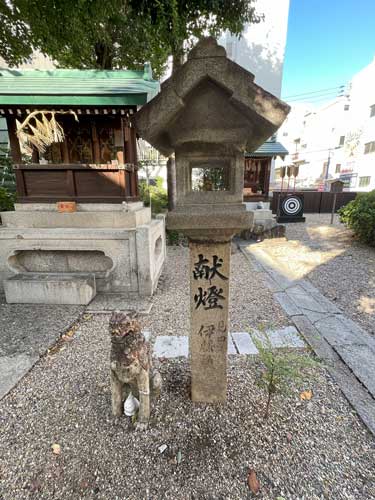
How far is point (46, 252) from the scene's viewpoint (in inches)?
191

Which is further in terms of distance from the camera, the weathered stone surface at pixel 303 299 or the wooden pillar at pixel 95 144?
the wooden pillar at pixel 95 144

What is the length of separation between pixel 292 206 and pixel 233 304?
10.3 meters

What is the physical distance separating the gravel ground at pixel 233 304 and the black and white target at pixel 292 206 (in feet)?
25.4

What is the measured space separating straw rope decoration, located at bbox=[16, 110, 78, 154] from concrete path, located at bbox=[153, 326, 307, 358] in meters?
4.40

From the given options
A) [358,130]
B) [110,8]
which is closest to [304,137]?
[358,130]

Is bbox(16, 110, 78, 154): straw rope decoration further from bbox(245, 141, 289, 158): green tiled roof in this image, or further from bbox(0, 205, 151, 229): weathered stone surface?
bbox(245, 141, 289, 158): green tiled roof

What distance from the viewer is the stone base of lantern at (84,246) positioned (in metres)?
4.67

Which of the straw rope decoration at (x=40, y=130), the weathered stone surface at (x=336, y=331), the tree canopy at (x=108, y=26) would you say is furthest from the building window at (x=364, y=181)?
the straw rope decoration at (x=40, y=130)

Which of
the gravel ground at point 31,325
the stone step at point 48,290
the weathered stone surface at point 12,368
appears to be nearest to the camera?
the weathered stone surface at point 12,368

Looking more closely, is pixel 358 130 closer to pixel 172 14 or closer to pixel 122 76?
pixel 172 14

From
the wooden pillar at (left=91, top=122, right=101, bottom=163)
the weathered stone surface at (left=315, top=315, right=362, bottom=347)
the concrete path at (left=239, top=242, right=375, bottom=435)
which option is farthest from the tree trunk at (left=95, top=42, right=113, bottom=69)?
the weathered stone surface at (left=315, top=315, right=362, bottom=347)

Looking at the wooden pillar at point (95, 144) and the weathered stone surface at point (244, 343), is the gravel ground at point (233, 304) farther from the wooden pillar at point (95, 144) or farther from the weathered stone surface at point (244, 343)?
the wooden pillar at point (95, 144)

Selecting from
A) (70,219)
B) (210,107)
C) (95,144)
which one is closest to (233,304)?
(210,107)

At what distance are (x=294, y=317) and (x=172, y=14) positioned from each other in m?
8.73
